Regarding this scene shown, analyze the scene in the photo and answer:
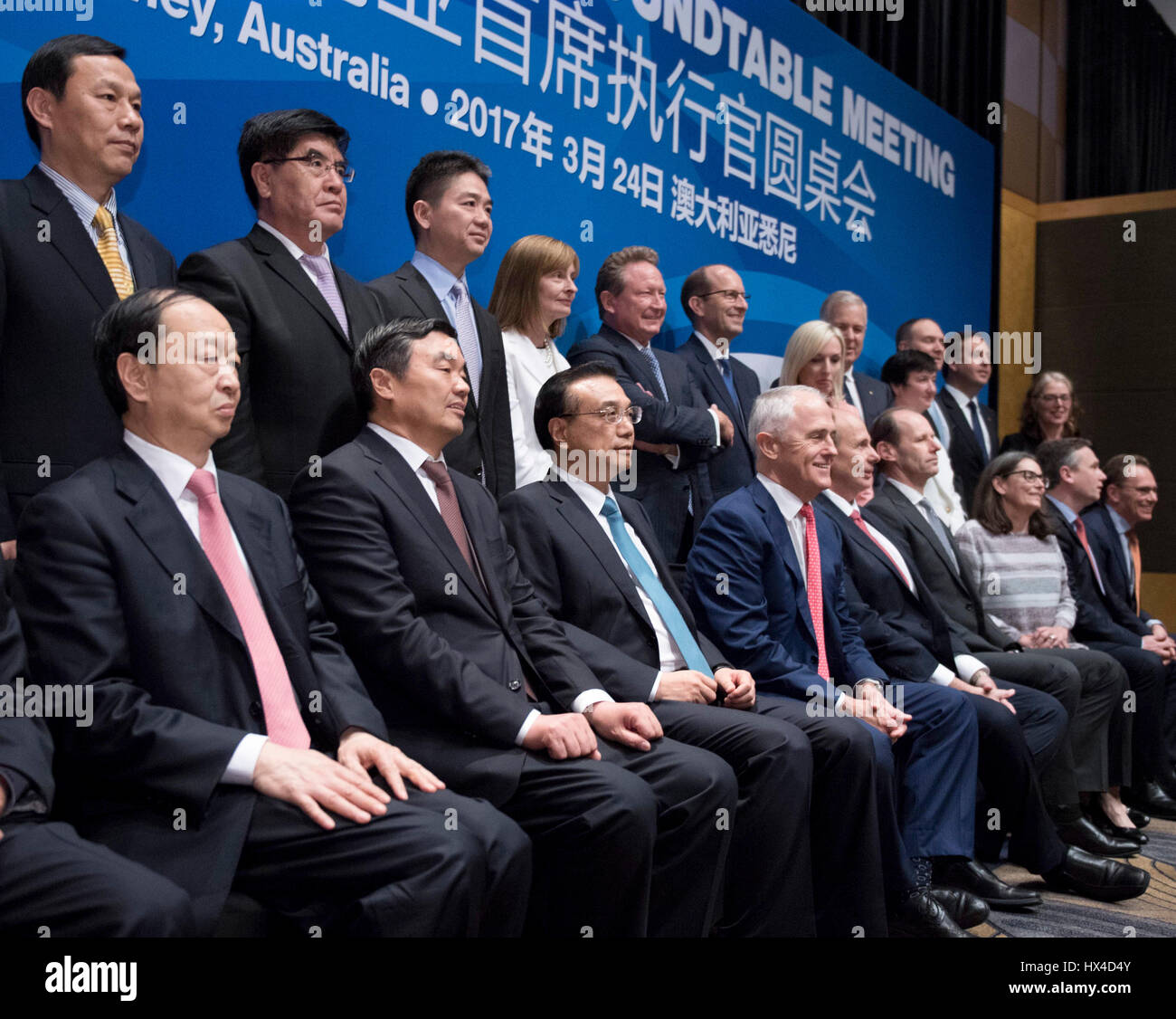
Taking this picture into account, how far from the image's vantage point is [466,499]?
2.40 metres

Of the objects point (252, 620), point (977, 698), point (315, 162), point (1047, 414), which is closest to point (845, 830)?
point (977, 698)

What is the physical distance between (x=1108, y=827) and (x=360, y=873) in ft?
10.6

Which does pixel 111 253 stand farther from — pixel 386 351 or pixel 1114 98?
pixel 1114 98

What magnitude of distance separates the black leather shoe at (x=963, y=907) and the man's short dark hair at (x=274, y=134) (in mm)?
2395

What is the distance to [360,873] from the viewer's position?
168 cm

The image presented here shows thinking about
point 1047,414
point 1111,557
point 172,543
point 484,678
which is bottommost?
point 484,678

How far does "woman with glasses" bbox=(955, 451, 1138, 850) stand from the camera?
4.06 meters

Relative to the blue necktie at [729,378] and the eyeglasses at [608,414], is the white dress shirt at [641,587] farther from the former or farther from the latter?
the blue necktie at [729,378]

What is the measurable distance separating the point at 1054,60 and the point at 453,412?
6976 mm

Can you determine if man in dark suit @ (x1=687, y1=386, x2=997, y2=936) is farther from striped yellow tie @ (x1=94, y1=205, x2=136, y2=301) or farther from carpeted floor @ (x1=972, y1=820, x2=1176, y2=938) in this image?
striped yellow tie @ (x1=94, y1=205, x2=136, y2=301)

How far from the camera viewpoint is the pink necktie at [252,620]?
6.03ft

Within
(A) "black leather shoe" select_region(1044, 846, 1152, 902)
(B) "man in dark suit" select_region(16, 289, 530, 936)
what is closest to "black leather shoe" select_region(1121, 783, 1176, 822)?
(A) "black leather shoe" select_region(1044, 846, 1152, 902)
